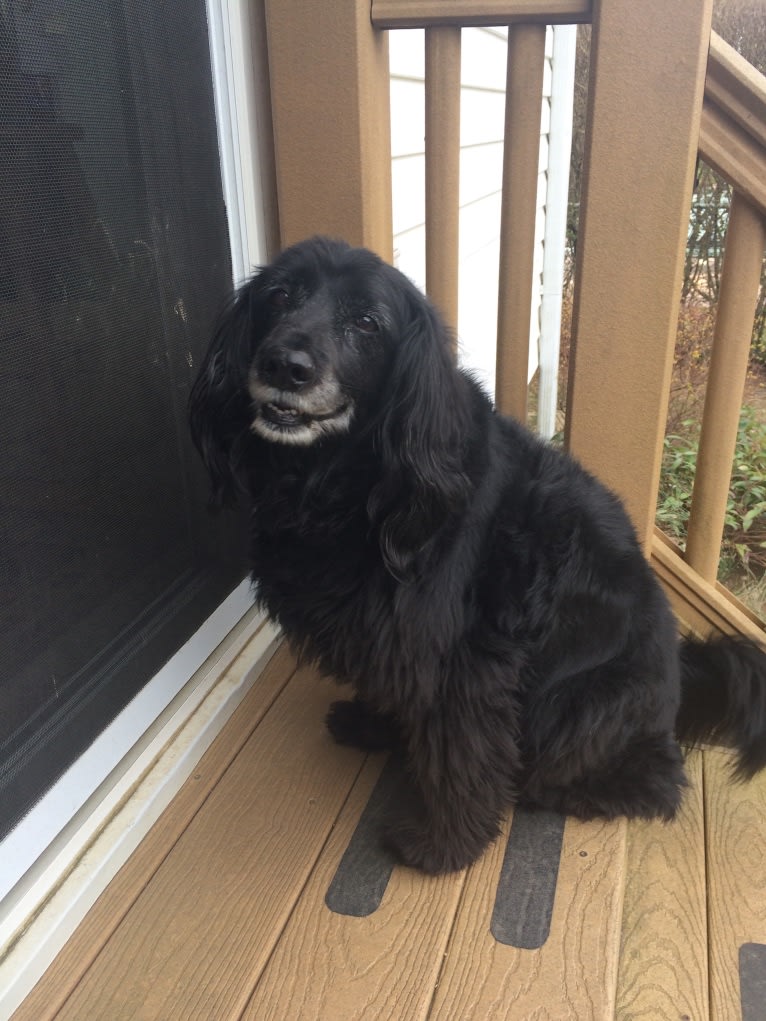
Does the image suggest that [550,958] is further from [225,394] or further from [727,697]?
[225,394]

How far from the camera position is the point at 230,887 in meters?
1.56

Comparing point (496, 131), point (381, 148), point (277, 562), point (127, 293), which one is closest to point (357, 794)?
point (277, 562)

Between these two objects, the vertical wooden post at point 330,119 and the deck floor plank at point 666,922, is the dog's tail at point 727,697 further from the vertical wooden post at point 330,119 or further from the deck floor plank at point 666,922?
the vertical wooden post at point 330,119

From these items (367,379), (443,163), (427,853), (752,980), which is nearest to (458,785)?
(427,853)

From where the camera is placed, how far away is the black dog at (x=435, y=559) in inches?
55.9

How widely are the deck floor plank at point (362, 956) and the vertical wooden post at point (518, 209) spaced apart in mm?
1241

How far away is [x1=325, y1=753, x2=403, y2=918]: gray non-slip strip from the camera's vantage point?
5.02 ft

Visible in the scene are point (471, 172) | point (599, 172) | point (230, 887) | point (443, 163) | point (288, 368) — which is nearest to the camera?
point (288, 368)

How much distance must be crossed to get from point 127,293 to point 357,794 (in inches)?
49.9

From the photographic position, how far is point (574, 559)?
155cm

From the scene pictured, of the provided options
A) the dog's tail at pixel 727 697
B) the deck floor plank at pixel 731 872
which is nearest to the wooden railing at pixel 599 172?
the dog's tail at pixel 727 697

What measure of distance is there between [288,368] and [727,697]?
1.29 m

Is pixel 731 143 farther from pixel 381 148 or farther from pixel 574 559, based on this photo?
pixel 574 559

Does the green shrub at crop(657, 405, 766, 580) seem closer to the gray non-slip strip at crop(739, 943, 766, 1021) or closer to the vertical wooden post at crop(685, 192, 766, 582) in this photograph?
the vertical wooden post at crop(685, 192, 766, 582)
